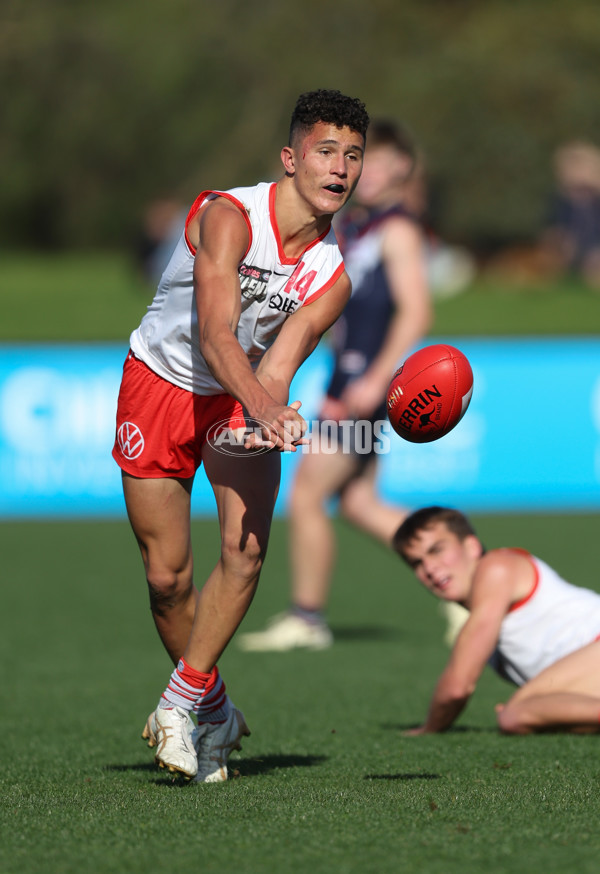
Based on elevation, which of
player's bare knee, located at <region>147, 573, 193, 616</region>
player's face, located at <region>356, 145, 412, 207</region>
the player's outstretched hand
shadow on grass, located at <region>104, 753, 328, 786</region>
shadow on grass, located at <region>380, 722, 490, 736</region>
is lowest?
shadow on grass, located at <region>104, 753, 328, 786</region>

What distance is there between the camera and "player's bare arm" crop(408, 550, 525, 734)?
4.84 meters

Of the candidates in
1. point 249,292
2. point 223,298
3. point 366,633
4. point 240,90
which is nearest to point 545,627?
point 249,292

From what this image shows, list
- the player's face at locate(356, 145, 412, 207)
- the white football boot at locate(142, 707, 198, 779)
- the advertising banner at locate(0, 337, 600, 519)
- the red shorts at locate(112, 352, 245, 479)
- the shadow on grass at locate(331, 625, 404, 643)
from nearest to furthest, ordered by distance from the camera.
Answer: the white football boot at locate(142, 707, 198, 779), the red shorts at locate(112, 352, 245, 479), the player's face at locate(356, 145, 412, 207), the shadow on grass at locate(331, 625, 404, 643), the advertising banner at locate(0, 337, 600, 519)

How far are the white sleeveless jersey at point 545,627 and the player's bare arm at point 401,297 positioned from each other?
231 cm

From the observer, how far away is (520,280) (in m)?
22.3

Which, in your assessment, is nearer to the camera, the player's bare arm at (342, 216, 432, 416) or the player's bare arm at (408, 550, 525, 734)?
the player's bare arm at (408, 550, 525, 734)

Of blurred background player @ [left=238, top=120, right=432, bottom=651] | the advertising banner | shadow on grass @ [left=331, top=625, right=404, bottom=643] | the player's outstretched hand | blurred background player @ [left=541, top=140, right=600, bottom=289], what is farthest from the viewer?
blurred background player @ [left=541, top=140, right=600, bottom=289]

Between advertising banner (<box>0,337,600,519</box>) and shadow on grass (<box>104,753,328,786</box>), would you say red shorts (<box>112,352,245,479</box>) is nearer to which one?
shadow on grass (<box>104,753,328,786</box>)

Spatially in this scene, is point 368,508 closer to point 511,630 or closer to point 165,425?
point 511,630

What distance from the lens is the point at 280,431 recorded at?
363 cm

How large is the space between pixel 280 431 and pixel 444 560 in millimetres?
1714

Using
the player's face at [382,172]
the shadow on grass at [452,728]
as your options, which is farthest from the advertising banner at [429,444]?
the shadow on grass at [452,728]

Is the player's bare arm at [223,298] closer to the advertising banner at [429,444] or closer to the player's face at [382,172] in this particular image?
the player's face at [382,172]

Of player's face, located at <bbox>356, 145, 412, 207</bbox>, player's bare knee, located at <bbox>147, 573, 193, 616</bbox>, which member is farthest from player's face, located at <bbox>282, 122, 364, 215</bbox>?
player's face, located at <bbox>356, 145, 412, 207</bbox>
